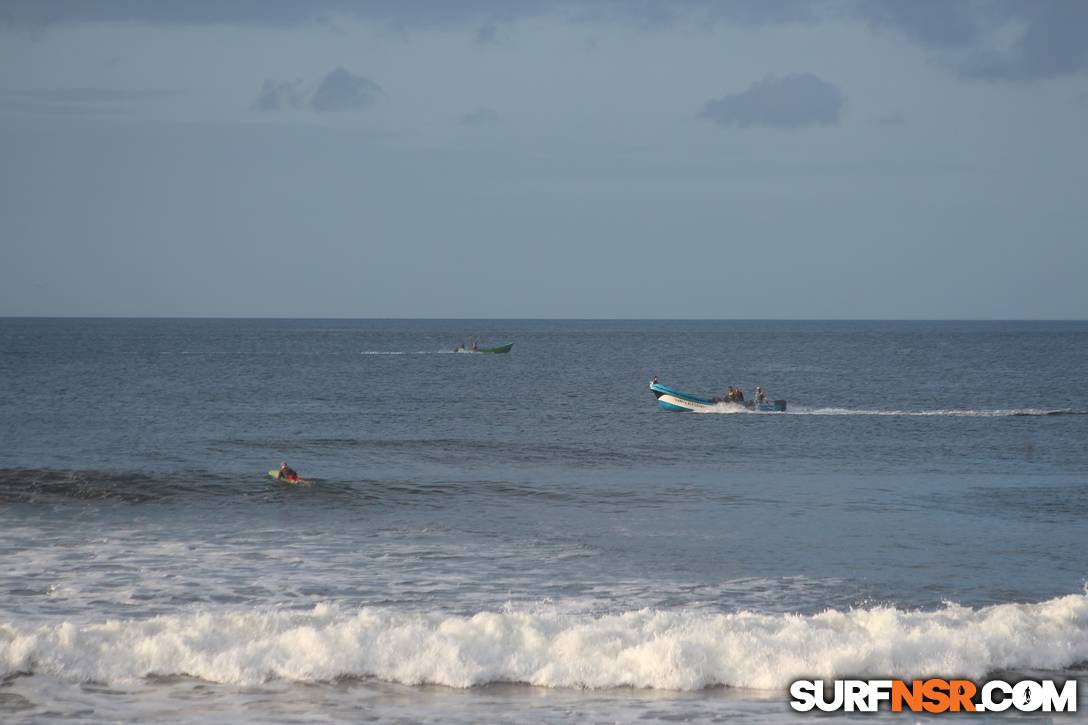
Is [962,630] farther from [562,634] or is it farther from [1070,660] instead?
[562,634]

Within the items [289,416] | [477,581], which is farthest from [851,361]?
[477,581]

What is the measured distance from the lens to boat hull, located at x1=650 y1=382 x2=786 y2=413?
6719cm

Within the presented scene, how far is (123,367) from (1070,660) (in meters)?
115

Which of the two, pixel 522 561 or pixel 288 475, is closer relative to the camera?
pixel 522 561

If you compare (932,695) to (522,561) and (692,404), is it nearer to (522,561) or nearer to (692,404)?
(522,561)

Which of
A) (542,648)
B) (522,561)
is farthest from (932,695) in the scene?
(522,561)

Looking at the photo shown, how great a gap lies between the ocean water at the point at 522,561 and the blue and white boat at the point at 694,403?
82 cm

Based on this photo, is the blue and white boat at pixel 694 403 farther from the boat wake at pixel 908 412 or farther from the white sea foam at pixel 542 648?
the white sea foam at pixel 542 648

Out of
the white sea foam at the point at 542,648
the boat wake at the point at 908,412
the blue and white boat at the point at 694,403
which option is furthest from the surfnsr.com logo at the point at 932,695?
the blue and white boat at the point at 694,403

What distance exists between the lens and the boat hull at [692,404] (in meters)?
67.2

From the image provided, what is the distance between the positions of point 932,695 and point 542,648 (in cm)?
598

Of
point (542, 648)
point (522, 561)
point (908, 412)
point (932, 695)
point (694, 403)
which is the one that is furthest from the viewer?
point (908, 412)

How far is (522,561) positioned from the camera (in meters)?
27.3

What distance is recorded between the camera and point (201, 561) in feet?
88.0
